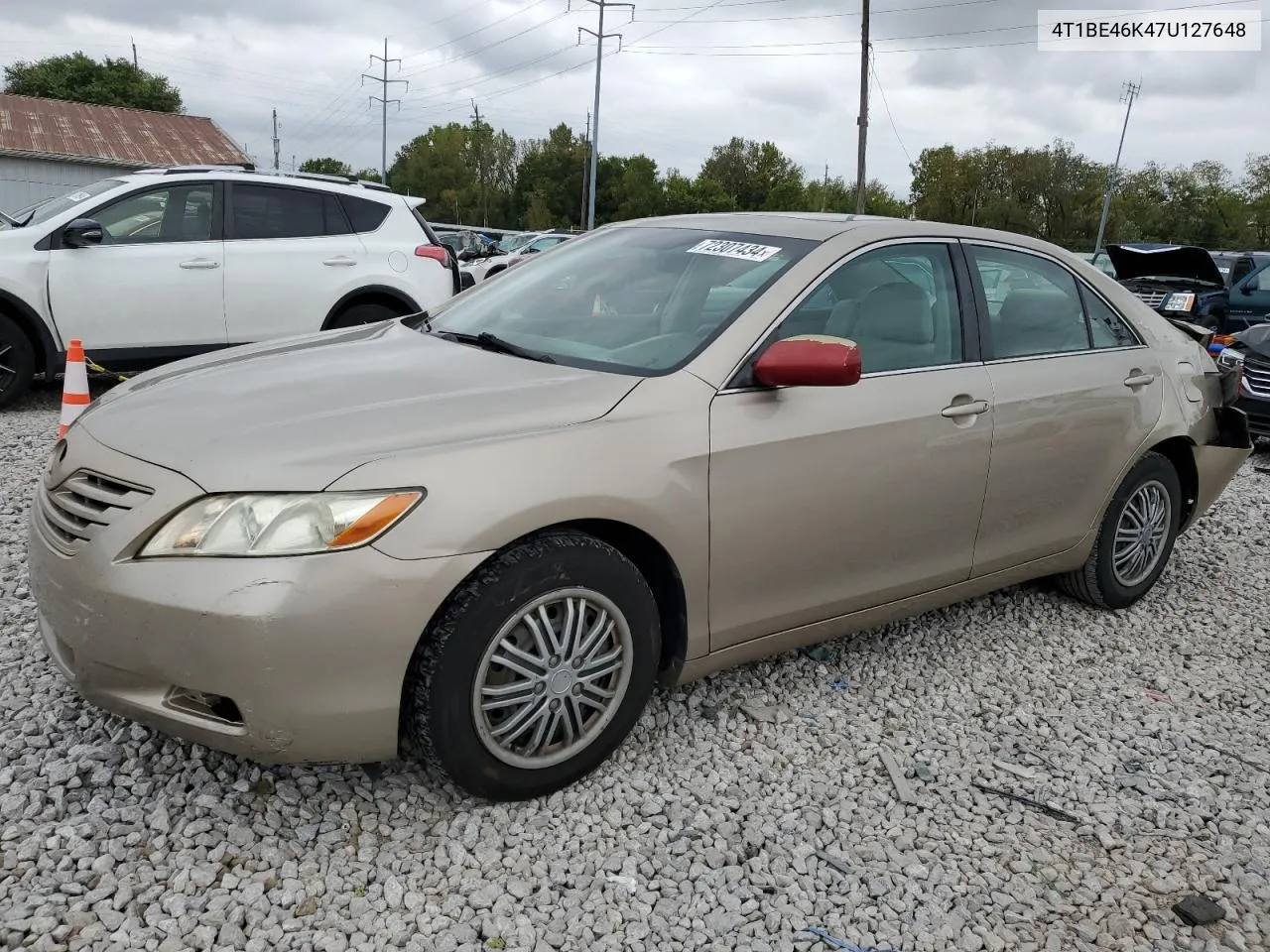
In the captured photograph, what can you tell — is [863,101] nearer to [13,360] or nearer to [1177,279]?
[1177,279]

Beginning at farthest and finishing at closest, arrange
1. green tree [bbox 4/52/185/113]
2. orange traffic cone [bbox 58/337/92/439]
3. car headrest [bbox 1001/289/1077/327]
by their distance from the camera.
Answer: green tree [bbox 4/52/185/113]
orange traffic cone [bbox 58/337/92/439]
car headrest [bbox 1001/289/1077/327]

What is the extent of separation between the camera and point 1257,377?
8.33m

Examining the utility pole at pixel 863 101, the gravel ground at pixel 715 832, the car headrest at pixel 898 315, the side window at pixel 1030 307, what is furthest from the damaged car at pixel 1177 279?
the utility pole at pixel 863 101

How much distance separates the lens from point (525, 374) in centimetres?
293

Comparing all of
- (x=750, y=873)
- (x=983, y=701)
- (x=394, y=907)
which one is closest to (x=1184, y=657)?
(x=983, y=701)

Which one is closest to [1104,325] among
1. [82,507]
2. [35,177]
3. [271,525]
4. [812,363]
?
[812,363]

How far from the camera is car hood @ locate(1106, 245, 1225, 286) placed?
439 inches

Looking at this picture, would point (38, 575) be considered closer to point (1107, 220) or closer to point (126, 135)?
point (126, 135)

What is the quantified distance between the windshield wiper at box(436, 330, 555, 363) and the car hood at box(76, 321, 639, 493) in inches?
1.9

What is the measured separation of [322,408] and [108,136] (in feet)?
129

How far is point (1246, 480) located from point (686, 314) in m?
6.03

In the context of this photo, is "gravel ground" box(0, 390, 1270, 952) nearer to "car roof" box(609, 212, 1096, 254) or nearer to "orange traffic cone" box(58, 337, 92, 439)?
"car roof" box(609, 212, 1096, 254)

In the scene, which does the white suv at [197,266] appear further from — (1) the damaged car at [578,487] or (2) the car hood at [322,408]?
(1) the damaged car at [578,487]

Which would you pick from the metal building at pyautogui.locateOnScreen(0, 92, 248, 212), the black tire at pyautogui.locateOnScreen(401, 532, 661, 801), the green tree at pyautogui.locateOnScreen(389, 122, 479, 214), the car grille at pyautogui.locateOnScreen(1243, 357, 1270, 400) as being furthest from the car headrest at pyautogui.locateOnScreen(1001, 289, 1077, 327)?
the green tree at pyautogui.locateOnScreen(389, 122, 479, 214)
